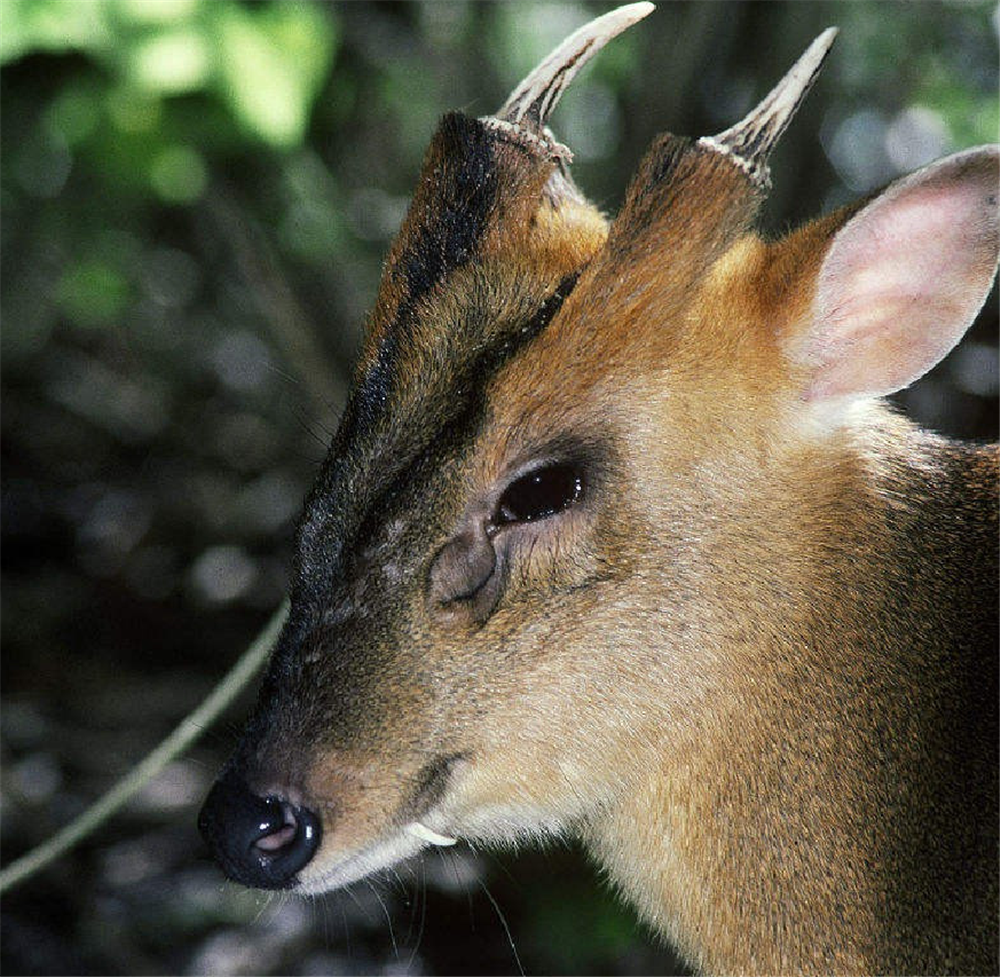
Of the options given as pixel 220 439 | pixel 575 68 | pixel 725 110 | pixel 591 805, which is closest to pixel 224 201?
pixel 725 110

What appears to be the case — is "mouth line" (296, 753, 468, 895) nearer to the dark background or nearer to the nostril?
the nostril

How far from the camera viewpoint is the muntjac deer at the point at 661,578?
2215 millimetres

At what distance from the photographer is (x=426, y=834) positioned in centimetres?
229

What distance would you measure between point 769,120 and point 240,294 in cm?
538

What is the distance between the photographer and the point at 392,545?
223 cm

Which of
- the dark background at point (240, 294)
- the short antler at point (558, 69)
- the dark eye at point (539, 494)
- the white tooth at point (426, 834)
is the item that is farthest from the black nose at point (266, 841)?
the short antler at point (558, 69)

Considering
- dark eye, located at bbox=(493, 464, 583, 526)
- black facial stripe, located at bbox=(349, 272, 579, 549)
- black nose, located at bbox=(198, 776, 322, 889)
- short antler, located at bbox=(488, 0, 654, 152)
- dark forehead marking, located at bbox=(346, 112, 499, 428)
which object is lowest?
black nose, located at bbox=(198, 776, 322, 889)

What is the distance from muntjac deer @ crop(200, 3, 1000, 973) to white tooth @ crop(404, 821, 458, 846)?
0.06 ft

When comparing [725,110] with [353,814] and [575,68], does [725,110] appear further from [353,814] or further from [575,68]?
[353,814]

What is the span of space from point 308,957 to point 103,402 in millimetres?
4050

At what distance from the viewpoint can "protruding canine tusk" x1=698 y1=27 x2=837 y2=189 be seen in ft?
6.79

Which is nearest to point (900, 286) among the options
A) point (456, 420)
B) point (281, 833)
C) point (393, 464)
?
point (456, 420)

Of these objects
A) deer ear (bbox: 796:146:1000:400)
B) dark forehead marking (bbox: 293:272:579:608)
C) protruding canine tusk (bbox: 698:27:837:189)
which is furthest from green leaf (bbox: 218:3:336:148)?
deer ear (bbox: 796:146:1000:400)

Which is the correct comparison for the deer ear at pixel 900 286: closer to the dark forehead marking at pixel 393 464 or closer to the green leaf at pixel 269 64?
the dark forehead marking at pixel 393 464
